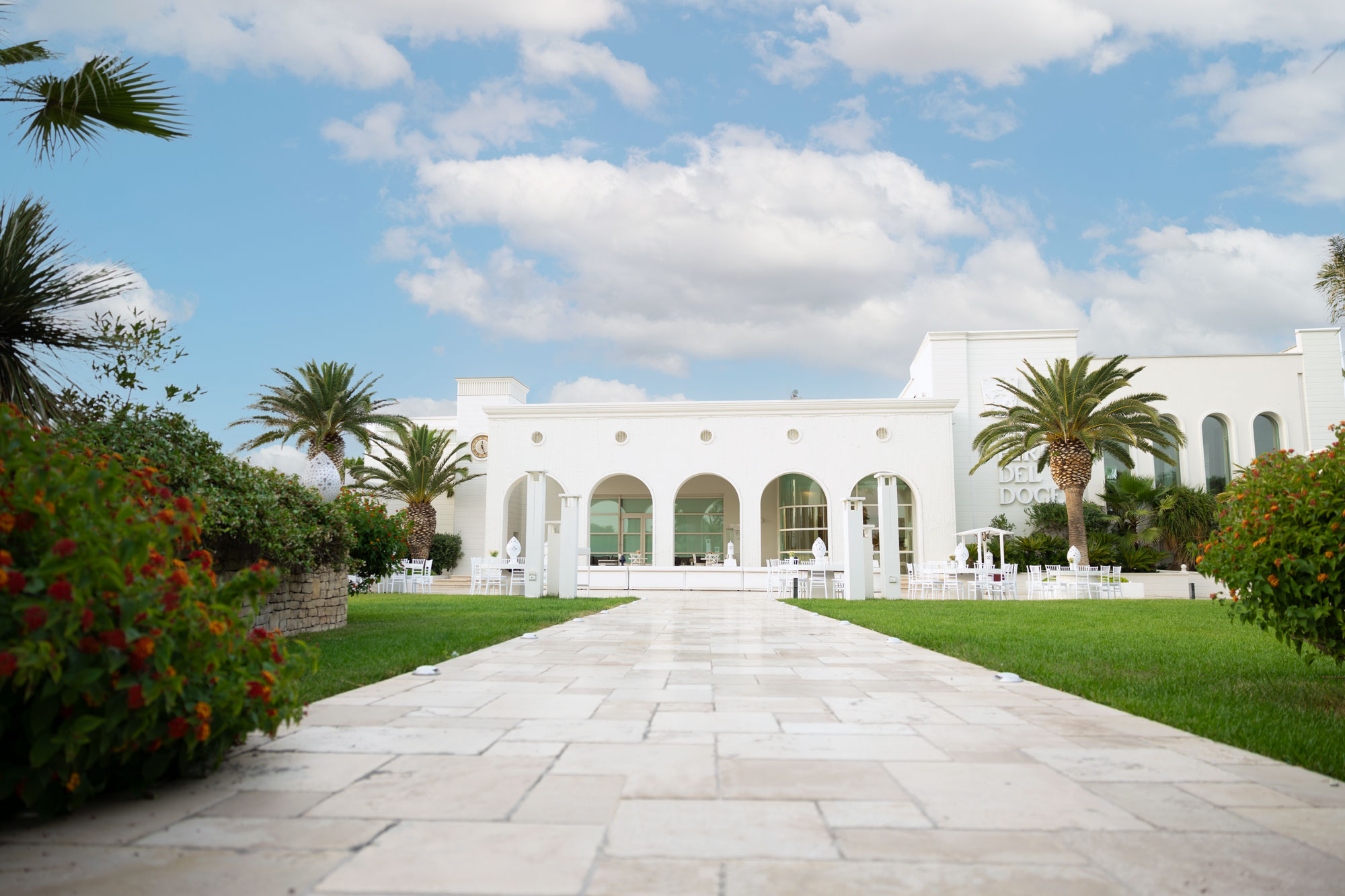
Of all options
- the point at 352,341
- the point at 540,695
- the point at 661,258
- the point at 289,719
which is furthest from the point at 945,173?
the point at 289,719

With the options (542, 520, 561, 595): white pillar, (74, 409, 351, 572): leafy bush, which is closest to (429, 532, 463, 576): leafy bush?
(542, 520, 561, 595): white pillar

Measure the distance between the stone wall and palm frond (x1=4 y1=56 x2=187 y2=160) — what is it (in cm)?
405

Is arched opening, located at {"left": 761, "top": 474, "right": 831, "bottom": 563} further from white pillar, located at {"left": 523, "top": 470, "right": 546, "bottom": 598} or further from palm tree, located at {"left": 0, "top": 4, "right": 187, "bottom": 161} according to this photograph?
palm tree, located at {"left": 0, "top": 4, "right": 187, "bottom": 161}

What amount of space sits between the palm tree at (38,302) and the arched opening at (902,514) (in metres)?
23.2

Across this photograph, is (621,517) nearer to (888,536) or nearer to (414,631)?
(888,536)

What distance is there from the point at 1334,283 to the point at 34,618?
1174 centimetres

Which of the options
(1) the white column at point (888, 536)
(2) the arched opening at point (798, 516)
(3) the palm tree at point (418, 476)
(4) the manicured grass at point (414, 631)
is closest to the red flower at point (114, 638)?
(4) the manicured grass at point (414, 631)

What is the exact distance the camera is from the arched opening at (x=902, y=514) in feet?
87.5

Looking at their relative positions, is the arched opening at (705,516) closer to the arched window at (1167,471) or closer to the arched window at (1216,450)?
the arched window at (1167,471)

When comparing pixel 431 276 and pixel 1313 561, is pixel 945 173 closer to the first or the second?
pixel 431 276

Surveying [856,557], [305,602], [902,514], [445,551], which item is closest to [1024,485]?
[902,514]

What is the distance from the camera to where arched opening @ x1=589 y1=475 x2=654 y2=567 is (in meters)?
30.8

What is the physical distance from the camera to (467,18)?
12953 mm

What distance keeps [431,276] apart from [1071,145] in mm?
17464
